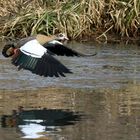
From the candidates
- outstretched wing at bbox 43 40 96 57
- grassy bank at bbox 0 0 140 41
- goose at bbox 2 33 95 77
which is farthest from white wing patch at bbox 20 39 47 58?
grassy bank at bbox 0 0 140 41

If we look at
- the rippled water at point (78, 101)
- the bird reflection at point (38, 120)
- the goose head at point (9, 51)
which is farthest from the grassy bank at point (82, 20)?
the bird reflection at point (38, 120)

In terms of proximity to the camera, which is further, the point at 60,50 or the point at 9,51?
the point at 60,50

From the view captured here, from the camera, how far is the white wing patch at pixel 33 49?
9.22m

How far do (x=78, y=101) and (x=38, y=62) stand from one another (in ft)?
2.28

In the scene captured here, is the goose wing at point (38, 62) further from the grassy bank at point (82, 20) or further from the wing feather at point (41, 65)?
the grassy bank at point (82, 20)

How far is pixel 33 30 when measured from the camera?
603 inches

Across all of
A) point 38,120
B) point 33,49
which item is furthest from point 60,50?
point 38,120

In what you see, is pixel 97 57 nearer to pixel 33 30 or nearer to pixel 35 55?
pixel 33 30

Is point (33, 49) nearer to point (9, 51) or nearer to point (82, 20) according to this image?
point (9, 51)

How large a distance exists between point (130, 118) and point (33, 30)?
755 cm

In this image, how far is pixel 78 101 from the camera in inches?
362

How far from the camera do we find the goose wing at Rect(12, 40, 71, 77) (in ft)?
29.7

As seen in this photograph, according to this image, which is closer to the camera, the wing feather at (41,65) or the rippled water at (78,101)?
the rippled water at (78,101)

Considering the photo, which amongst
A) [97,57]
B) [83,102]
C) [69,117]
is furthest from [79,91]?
[97,57]
